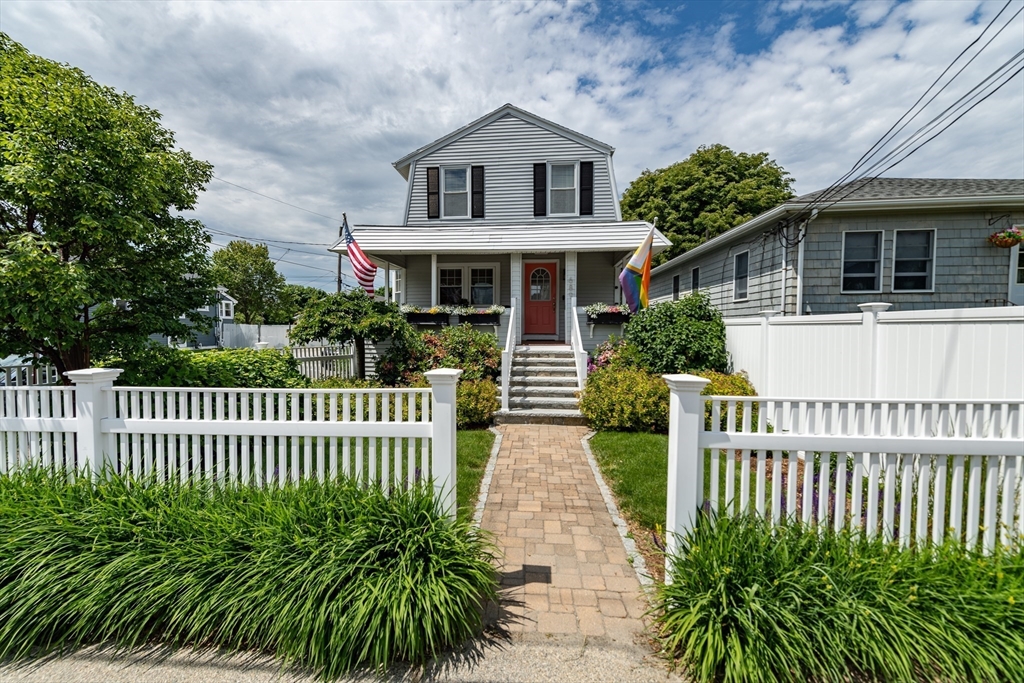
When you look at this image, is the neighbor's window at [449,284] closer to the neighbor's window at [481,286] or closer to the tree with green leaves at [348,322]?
the neighbor's window at [481,286]

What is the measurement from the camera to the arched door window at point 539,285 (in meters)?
12.5

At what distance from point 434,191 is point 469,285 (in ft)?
10.0

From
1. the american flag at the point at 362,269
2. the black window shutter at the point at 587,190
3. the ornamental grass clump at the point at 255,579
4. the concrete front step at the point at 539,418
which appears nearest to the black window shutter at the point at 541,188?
the black window shutter at the point at 587,190

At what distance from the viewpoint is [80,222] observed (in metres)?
4.18

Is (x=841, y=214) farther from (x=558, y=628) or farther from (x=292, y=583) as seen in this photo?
(x=292, y=583)

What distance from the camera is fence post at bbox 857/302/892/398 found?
15.0 ft

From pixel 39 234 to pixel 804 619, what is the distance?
295 inches

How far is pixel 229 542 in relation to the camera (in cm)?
247

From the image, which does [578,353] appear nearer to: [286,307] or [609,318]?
[609,318]

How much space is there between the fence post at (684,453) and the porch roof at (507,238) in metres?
8.59

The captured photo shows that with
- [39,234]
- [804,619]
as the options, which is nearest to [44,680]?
[804,619]

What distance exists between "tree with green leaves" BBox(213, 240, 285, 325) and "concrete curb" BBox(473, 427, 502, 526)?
113ft

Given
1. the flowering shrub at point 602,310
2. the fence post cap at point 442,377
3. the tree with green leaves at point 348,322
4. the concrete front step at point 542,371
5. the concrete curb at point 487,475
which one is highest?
the flowering shrub at point 602,310

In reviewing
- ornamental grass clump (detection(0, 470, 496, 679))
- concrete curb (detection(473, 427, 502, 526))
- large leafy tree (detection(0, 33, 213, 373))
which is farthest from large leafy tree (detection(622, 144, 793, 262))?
ornamental grass clump (detection(0, 470, 496, 679))
